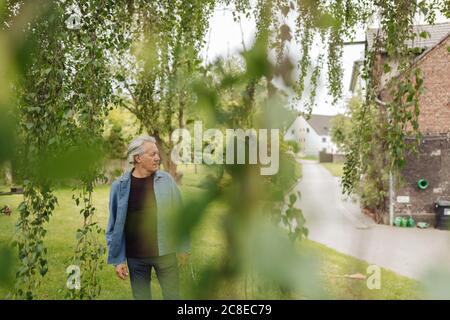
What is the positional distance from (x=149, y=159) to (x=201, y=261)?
7.39ft

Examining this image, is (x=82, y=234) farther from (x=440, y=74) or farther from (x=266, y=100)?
(x=440, y=74)

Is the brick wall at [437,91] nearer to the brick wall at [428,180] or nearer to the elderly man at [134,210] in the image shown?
the brick wall at [428,180]

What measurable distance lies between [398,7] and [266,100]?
2849mm

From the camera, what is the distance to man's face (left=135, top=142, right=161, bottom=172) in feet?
8.77

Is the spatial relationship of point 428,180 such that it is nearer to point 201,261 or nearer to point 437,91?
point 437,91

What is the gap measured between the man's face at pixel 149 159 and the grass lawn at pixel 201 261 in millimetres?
537

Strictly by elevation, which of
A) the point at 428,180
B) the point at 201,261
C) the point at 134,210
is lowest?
the point at 428,180

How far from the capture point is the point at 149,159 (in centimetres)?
269

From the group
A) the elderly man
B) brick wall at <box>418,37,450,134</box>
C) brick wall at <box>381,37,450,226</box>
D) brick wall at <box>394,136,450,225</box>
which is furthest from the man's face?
brick wall at <box>418,37,450,134</box>

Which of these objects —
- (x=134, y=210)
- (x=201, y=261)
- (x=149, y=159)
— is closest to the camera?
(x=201, y=261)

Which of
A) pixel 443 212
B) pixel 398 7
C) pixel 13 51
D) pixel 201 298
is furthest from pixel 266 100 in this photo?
pixel 443 212

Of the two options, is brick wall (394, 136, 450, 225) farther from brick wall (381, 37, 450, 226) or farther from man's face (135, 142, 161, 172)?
man's face (135, 142, 161, 172)

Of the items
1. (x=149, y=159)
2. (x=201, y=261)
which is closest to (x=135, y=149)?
(x=149, y=159)

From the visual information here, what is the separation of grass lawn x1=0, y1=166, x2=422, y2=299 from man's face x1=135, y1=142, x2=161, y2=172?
537 millimetres
